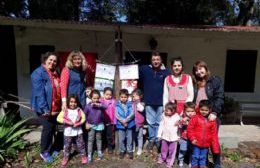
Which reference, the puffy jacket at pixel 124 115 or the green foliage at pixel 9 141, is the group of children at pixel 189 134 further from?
the green foliage at pixel 9 141

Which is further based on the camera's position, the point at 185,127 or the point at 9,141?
the point at 9,141

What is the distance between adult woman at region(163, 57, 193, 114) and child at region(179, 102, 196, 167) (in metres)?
0.17

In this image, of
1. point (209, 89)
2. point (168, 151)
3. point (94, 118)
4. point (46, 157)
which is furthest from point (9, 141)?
point (209, 89)

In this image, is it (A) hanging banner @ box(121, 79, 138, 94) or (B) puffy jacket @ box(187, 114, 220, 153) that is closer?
(B) puffy jacket @ box(187, 114, 220, 153)

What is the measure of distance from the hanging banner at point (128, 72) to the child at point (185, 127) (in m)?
1.65

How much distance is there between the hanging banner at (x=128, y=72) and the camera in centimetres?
700

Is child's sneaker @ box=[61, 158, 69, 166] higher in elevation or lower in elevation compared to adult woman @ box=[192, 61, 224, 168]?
lower

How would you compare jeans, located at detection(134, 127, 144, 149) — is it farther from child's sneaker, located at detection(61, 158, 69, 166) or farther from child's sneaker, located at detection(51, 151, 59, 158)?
child's sneaker, located at detection(51, 151, 59, 158)

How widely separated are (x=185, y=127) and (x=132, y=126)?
0.96m

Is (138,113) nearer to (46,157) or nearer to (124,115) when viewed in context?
(124,115)

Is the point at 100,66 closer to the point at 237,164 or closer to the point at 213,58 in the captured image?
the point at 237,164

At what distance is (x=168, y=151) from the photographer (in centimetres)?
588

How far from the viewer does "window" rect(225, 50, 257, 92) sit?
33.7 ft

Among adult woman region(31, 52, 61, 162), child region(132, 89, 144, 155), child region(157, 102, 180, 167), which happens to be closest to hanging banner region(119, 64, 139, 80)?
child region(132, 89, 144, 155)
